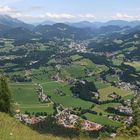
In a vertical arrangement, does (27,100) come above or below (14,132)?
below

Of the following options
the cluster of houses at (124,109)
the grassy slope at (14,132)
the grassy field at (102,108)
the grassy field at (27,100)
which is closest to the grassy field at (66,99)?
the grassy field at (102,108)

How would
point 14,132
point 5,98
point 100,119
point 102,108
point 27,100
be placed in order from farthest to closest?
1. point 27,100
2. point 102,108
3. point 100,119
4. point 5,98
5. point 14,132

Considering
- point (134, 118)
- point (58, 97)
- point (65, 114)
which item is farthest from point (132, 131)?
point (58, 97)

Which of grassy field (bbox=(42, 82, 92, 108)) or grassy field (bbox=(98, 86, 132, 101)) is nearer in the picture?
grassy field (bbox=(42, 82, 92, 108))

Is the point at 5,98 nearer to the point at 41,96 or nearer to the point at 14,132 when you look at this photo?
the point at 14,132

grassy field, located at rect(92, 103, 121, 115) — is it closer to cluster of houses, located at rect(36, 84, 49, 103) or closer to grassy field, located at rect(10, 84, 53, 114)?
grassy field, located at rect(10, 84, 53, 114)

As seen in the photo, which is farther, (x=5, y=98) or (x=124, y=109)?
(x=124, y=109)

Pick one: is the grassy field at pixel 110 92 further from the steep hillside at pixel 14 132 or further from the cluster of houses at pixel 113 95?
the steep hillside at pixel 14 132

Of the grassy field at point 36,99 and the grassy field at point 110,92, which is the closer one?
the grassy field at point 36,99

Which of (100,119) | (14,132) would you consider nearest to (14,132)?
(14,132)

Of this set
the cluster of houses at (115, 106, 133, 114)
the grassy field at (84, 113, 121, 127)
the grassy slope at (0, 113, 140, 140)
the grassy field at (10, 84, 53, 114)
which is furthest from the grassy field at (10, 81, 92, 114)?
the grassy slope at (0, 113, 140, 140)

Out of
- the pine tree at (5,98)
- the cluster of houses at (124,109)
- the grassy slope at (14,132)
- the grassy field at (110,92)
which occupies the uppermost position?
the grassy slope at (14,132)

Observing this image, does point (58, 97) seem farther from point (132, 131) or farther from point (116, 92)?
point (132, 131)

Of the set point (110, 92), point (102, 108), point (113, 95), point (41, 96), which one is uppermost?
point (102, 108)
